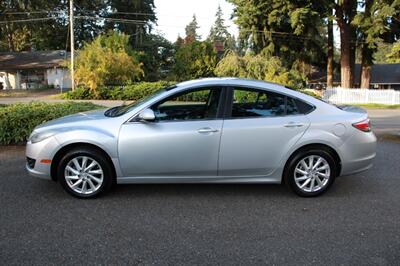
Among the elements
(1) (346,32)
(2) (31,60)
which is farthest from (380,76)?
(2) (31,60)

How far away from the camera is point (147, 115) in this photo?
4879 mm

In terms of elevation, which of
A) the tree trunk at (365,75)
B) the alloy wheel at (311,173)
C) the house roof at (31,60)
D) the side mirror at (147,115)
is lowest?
the alloy wheel at (311,173)

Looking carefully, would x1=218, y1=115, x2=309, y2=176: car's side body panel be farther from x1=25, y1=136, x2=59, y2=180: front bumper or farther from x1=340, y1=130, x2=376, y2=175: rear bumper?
x1=25, y1=136, x2=59, y2=180: front bumper

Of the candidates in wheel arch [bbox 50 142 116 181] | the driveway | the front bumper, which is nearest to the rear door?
the driveway

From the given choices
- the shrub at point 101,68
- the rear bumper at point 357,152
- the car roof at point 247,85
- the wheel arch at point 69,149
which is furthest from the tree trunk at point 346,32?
the wheel arch at point 69,149

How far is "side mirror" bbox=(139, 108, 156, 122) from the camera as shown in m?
4.88

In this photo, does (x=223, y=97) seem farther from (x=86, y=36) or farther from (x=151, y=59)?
(x=86, y=36)

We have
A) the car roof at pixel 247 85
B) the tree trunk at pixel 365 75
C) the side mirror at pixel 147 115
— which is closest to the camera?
the side mirror at pixel 147 115

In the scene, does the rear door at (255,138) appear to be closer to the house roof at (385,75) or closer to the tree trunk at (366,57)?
the tree trunk at (366,57)

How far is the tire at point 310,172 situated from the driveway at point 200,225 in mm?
157

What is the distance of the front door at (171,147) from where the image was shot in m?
4.91

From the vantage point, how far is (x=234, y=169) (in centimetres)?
505

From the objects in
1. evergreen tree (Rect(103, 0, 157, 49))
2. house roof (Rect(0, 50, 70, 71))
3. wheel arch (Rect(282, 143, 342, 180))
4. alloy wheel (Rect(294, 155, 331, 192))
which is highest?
evergreen tree (Rect(103, 0, 157, 49))

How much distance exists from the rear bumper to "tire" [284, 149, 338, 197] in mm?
183
